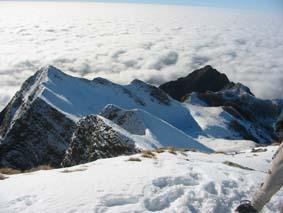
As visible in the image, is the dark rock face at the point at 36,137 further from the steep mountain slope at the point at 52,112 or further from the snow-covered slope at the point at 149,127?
the snow-covered slope at the point at 149,127

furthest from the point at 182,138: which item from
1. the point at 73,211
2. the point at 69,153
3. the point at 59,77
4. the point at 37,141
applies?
the point at 73,211

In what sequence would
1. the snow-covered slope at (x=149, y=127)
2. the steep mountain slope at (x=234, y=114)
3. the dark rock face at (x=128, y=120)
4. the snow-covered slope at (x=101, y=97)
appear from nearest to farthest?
the snow-covered slope at (x=149, y=127), the dark rock face at (x=128, y=120), the snow-covered slope at (x=101, y=97), the steep mountain slope at (x=234, y=114)

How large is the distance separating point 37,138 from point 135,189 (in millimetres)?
78463

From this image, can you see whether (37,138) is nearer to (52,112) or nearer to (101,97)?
(52,112)

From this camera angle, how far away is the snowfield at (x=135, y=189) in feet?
42.1

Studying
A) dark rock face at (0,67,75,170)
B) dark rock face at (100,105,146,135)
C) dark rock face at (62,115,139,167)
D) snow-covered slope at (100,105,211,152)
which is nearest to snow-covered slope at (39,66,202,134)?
dark rock face at (0,67,75,170)

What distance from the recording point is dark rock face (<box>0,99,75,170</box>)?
8469 cm

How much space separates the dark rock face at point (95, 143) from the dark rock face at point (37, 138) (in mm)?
34199

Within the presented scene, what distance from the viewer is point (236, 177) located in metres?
15.6

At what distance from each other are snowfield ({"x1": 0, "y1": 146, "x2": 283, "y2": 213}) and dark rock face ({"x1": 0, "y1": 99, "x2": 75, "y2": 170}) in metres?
65.9

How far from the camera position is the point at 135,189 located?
553 inches

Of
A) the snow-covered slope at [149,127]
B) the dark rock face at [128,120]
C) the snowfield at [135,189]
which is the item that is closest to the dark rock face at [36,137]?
the dark rock face at [128,120]

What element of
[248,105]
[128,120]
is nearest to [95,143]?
[128,120]

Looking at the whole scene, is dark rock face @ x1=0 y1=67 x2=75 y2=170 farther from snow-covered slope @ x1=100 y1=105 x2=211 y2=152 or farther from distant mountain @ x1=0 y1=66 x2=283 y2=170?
snow-covered slope @ x1=100 y1=105 x2=211 y2=152
